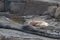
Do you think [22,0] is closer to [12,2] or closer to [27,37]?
[12,2]

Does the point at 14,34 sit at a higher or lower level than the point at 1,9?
higher

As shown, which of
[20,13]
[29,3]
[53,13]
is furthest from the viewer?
[29,3]

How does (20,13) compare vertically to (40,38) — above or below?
below

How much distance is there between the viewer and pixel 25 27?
2564mm

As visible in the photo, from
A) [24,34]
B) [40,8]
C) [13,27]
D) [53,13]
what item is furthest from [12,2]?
[24,34]

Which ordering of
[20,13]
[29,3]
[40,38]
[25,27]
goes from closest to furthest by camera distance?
[40,38], [25,27], [20,13], [29,3]

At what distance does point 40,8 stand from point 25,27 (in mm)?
2549

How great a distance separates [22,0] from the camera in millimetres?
5457

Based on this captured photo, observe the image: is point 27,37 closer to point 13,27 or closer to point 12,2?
point 13,27

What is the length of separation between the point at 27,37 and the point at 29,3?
319 cm

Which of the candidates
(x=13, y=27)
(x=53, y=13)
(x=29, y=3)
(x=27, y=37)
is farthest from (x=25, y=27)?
(x=29, y=3)

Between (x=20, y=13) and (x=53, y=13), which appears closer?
(x=53, y=13)

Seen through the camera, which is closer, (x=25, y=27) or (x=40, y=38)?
(x=40, y=38)

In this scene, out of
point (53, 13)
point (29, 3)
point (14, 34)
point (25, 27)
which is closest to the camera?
point (14, 34)
